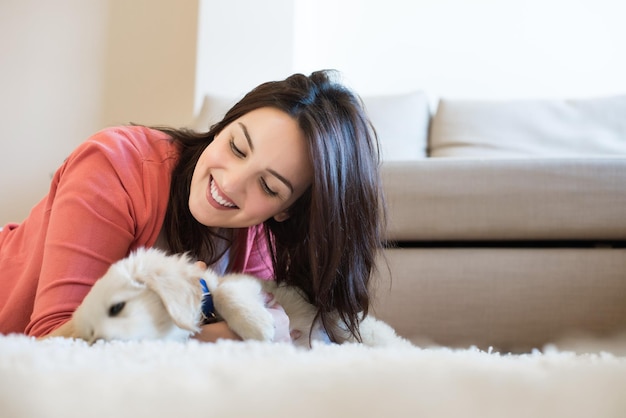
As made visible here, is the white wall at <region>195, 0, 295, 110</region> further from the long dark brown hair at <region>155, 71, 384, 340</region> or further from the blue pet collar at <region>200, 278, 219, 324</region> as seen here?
the blue pet collar at <region>200, 278, 219, 324</region>

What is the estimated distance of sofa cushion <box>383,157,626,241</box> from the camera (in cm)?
152

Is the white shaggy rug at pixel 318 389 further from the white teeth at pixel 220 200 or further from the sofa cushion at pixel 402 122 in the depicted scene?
the sofa cushion at pixel 402 122

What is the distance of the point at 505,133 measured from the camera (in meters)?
2.45

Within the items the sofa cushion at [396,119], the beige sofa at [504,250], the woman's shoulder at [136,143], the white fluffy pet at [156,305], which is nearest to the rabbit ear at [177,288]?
the white fluffy pet at [156,305]

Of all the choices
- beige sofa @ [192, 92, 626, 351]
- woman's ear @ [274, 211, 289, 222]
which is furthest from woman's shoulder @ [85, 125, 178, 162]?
beige sofa @ [192, 92, 626, 351]

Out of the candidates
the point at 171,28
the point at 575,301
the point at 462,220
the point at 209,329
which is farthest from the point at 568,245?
the point at 171,28

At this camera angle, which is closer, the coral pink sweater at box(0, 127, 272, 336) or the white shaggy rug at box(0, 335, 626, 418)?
the white shaggy rug at box(0, 335, 626, 418)

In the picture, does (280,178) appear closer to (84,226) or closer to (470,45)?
(84,226)

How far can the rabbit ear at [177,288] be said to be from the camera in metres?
0.74

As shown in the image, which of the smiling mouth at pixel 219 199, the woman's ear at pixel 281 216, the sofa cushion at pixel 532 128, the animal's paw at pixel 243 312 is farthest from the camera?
the sofa cushion at pixel 532 128

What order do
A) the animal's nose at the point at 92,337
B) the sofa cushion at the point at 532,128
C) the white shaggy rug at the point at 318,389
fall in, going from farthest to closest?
the sofa cushion at the point at 532,128
the animal's nose at the point at 92,337
the white shaggy rug at the point at 318,389

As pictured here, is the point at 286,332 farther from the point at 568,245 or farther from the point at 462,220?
the point at 568,245

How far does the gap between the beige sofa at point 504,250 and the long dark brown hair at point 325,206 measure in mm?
265

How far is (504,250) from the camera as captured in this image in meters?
1.56
